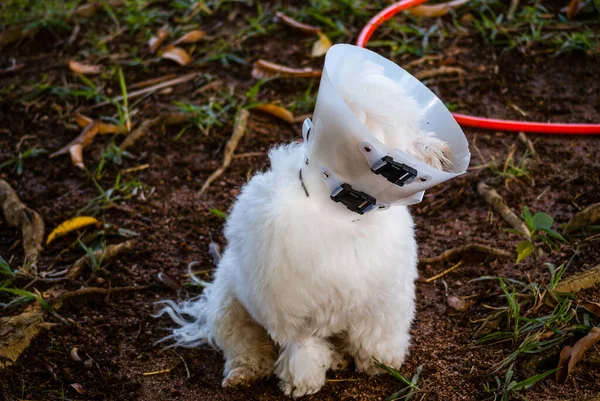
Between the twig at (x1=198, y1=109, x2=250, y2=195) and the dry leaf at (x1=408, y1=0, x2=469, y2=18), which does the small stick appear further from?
the dry leaf at (x1=408, y1=0, x2=469, y2=18)

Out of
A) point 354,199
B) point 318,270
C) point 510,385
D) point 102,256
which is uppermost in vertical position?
point 354,199

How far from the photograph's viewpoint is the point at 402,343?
2451 millimetres

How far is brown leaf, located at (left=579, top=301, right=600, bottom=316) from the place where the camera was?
243 centimetres

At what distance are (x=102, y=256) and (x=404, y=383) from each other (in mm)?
1558

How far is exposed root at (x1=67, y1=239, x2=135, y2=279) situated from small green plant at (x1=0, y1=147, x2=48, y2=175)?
39.5 inches

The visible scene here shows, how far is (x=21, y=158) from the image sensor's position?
3943mm

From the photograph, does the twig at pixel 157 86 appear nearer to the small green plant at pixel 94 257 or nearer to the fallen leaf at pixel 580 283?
the small green plant at pixel 94 257

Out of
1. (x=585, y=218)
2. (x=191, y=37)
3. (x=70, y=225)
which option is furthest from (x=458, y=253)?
(x=191, y=37)

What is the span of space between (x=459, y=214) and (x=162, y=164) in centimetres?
173

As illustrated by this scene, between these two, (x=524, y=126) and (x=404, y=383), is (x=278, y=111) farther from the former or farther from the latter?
(x=404, y=383)

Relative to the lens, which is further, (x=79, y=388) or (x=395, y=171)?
(x=79, y=388)

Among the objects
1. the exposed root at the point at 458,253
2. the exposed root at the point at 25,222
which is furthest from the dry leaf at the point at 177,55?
the exposed root at the point at 458,253

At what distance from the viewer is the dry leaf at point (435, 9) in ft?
15.6

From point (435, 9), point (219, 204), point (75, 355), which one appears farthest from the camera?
point (435, 9)
